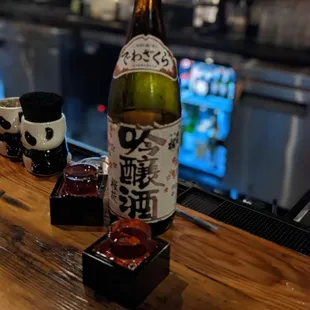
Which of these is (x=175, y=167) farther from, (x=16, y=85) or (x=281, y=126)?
(x=16, y=85)

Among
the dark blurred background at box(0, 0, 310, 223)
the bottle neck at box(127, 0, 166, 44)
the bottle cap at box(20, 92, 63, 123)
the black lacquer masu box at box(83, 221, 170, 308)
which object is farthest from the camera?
the dark blurred background at box(0, 0, 310, 223)

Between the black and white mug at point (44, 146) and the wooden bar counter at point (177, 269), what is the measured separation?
92mm

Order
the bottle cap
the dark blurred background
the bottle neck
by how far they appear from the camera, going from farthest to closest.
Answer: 1. the dark blurred background
2. the bottle cap
3. the bottle neck

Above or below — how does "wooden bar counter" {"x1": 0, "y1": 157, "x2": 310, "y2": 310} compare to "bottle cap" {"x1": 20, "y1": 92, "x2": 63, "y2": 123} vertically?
below

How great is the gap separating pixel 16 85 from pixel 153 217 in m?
2.65

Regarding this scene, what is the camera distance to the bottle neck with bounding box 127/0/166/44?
0.69 m

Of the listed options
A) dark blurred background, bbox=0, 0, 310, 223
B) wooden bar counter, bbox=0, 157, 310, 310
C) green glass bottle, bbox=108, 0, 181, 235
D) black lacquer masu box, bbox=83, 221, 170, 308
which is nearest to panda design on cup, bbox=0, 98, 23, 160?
wooden bar counter, bbox=0, 157, 310, 310

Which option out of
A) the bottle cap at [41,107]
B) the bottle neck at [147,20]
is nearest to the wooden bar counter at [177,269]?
the bottle cap at [41,107]

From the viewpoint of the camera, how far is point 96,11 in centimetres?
299

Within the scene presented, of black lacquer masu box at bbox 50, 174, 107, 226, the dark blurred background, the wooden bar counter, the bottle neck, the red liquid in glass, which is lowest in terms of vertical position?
the dark blurred background

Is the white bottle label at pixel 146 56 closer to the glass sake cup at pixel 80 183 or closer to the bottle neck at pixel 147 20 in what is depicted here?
the bottle neck at pixel 147 20

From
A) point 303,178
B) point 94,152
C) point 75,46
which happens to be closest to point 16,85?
point 75,46

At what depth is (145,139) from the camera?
0.67 meters

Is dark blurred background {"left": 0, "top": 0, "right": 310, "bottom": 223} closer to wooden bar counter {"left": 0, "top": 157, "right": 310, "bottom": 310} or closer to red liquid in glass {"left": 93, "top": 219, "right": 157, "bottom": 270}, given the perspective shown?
wooden bar counter {"left": 0, "top": 157, "right": 310, "bottom": 310}
